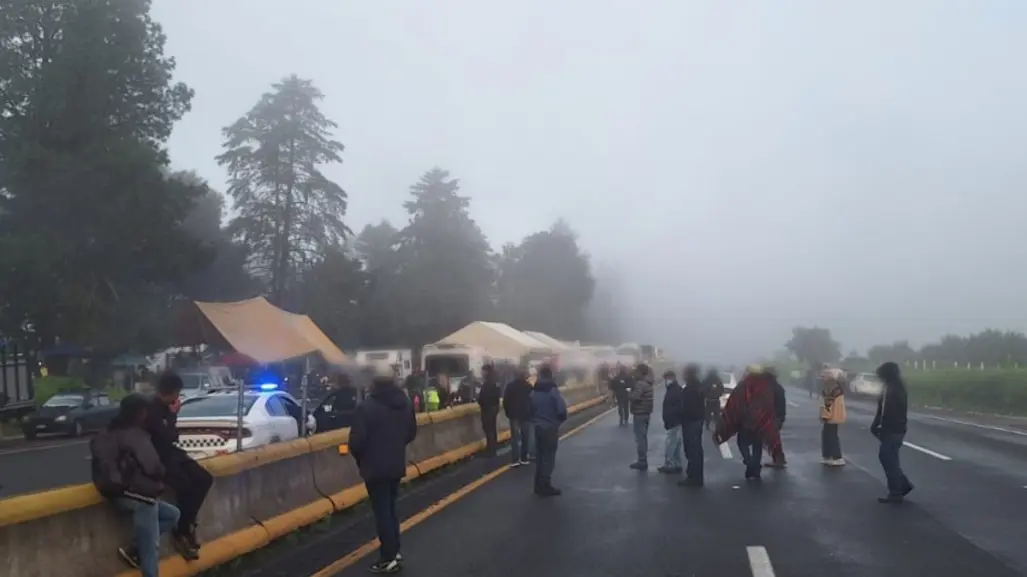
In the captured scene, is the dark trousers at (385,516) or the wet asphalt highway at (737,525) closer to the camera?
the dark trousers at (385,516)

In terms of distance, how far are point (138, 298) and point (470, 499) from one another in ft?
123

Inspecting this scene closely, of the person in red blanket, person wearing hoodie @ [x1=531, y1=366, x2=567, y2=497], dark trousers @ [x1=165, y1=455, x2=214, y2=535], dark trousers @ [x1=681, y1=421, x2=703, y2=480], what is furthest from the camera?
the person in red blanket

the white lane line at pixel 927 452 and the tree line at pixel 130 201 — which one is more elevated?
the tree line at pixel 130 201

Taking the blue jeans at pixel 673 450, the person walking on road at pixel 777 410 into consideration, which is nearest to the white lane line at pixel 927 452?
the person walking on road at pixel 777 410

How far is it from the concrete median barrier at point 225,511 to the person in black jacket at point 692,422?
405 cm

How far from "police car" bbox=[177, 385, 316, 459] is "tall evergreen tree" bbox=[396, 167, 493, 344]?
51.1 meters

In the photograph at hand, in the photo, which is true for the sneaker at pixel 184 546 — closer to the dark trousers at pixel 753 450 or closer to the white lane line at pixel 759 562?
the white lane line at pixel 759 562

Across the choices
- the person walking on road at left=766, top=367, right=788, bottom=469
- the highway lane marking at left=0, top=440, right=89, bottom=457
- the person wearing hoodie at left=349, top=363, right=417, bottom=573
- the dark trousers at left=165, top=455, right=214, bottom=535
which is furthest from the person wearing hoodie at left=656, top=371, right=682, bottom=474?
the highway lane marking at left=0, top=440, right=89, bottom=457

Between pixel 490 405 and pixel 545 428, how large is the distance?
5.87m

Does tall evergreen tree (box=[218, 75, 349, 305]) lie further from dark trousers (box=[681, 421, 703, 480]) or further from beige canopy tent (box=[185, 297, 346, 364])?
dark trousers (box=[681, 421, 703, 480])

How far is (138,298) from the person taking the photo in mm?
49469

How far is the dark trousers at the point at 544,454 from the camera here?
16000 mm

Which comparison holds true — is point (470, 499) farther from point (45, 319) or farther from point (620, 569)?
point (45, 319)

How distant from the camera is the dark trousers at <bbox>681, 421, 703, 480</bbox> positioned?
17.1 metres
